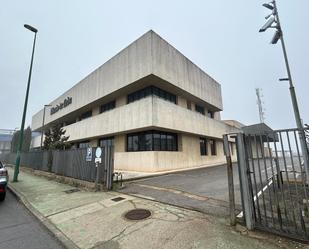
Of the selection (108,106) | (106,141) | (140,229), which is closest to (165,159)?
(106,141)

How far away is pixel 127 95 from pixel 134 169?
25.3 ft

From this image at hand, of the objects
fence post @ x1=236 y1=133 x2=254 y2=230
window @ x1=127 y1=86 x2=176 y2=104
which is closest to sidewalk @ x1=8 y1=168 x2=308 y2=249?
fence post @ x1=236 y1=133 x2=254 y2=230

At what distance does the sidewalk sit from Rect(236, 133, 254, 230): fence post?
31cm

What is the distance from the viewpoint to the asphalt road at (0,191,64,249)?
12.0ft

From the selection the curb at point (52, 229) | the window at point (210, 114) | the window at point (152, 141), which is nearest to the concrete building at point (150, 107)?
the window at point (152, 141)

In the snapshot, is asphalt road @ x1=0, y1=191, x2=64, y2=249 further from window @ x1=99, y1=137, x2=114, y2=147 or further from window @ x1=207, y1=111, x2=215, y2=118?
window @ x1=207, y1=111, x2=215, y2=118

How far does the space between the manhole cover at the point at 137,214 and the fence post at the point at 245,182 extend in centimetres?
246

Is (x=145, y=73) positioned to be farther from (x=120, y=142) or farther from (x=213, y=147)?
(x=213, y=147)

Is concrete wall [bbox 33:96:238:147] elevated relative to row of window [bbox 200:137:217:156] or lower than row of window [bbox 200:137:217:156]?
elevated

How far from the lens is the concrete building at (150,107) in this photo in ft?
49.1

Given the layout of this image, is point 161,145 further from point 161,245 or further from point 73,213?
point 161,245

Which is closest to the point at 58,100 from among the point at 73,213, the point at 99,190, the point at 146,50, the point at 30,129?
the point at 30,129

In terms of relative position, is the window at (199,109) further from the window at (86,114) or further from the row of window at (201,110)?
the window at (86,114)

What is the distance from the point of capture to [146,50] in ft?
50.2
